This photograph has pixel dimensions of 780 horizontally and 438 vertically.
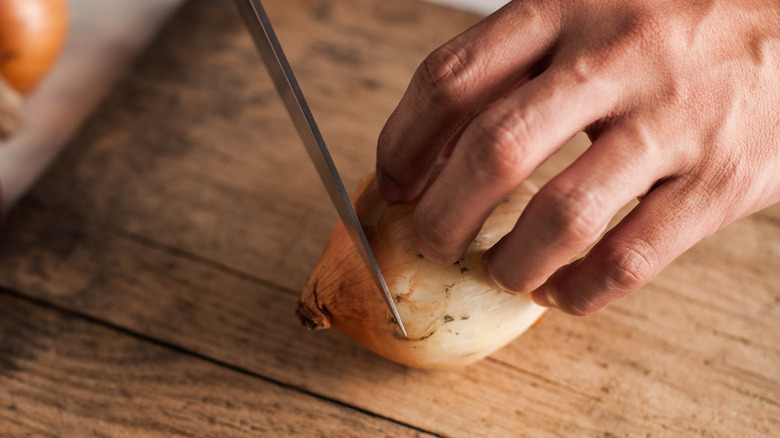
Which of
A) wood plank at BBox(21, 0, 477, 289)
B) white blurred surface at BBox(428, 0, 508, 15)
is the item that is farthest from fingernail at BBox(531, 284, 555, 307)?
white blurred surface at BBox(428, 0, 508, 15)

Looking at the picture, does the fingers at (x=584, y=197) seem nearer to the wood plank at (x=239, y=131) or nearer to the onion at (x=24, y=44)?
the wood plank at (x=239, y=131)

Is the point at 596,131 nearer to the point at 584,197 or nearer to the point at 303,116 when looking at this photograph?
the point at 584,197

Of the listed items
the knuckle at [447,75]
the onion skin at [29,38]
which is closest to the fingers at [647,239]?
the knuckle at [447,75]

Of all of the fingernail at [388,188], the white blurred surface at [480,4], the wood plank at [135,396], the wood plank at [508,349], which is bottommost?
the wood plank at [135,396]

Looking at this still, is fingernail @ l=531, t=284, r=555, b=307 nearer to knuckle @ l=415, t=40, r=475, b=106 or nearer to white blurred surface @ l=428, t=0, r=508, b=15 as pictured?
knuckle @ l=415, t=40, r=475, b=106

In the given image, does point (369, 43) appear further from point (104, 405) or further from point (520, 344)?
point (104, 405)

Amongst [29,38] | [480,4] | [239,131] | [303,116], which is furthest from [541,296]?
[29,38]

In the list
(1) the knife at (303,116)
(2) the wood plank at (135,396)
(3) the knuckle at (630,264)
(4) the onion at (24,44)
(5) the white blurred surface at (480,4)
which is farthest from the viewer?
(5) the white blurred surface at (480,4)
